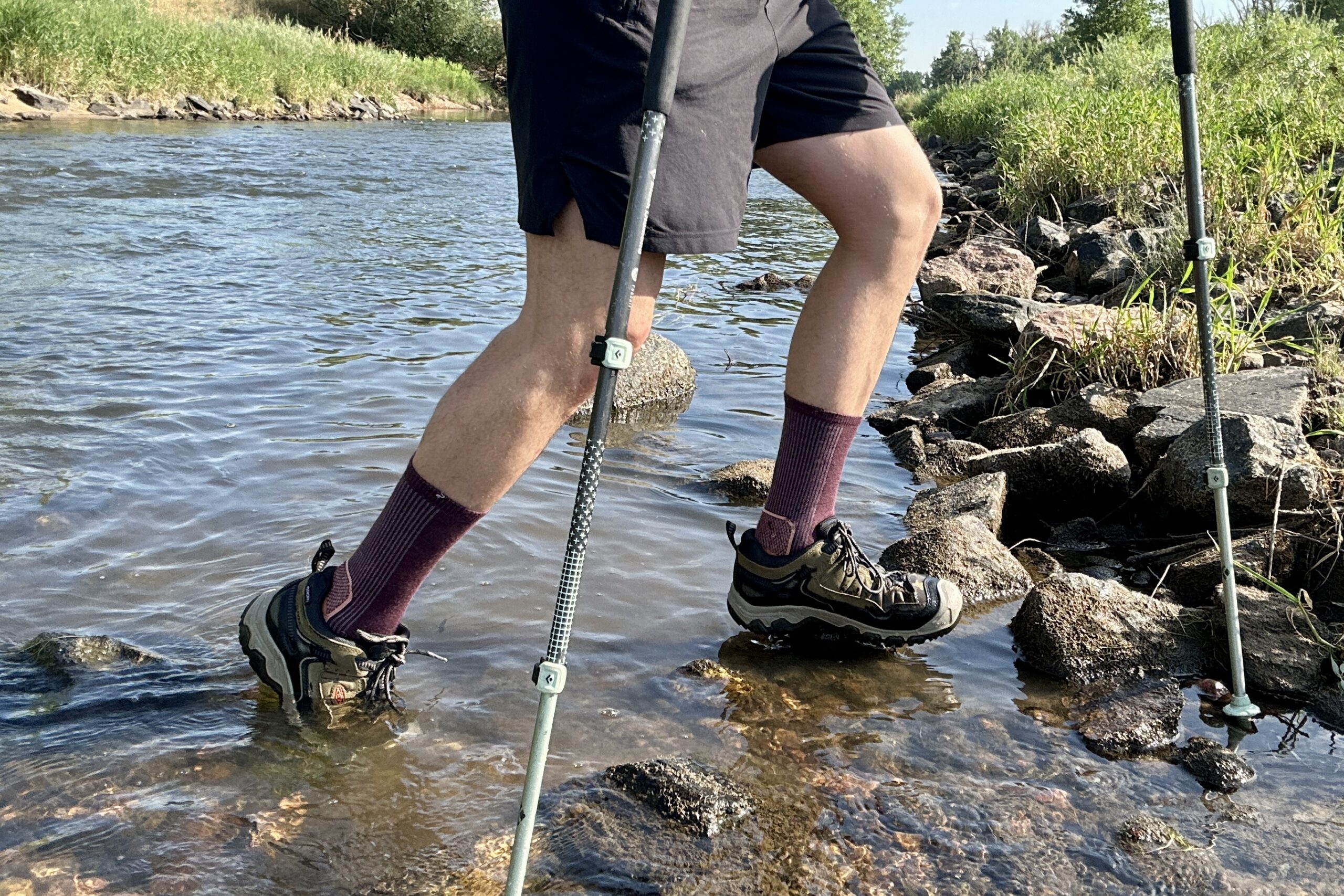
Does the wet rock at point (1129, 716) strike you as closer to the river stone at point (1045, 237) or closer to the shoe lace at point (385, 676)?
the shoe lace at point (385, 676)

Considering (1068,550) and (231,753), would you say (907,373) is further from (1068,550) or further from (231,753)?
(231,753)

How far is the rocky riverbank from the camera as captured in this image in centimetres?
1758

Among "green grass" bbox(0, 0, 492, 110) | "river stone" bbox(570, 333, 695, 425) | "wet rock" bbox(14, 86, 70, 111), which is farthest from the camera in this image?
"green grass" bbox(0, 0, 492, 110)

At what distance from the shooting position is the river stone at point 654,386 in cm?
496

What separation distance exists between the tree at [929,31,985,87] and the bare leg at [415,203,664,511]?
46233 millimetres

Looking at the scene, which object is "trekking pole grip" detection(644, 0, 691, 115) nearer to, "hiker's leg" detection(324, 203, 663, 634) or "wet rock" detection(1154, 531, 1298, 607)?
"hiker's leg" detection(324, 203, 663, 634)

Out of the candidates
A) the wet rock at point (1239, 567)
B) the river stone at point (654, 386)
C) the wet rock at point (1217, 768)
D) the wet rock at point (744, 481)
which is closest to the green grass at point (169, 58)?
the river stone at point (654, 386)

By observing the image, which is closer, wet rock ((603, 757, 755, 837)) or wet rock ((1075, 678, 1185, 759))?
wet rock ((603, 757, 755, 837))

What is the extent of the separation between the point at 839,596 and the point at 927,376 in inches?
134

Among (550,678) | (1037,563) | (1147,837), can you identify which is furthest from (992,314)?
(550,678)

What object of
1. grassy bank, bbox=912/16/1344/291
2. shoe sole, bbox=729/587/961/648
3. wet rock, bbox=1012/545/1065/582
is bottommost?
shoe sole, bbox=729/587/961/648

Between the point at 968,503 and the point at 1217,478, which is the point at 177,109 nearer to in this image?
the point at 968,503

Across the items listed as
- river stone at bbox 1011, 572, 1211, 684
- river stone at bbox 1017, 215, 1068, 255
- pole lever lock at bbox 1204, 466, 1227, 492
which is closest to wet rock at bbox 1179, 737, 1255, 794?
river stone at bbox 1011, 572, 1211, 684

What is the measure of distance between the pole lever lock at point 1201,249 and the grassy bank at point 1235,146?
269 centimetres
